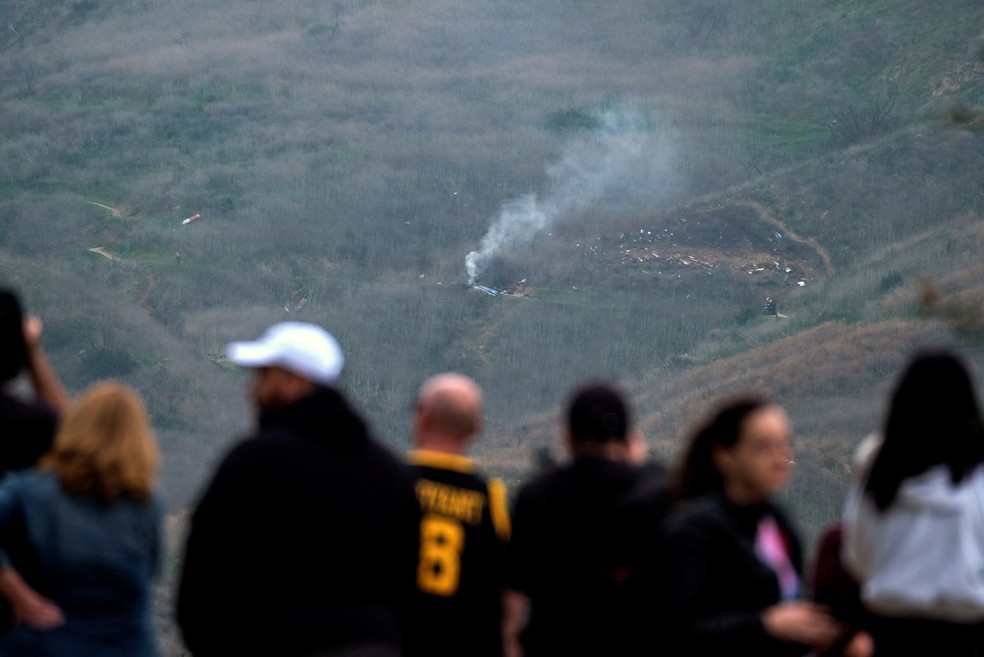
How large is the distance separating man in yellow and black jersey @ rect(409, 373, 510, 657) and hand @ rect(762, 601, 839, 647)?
1.04m

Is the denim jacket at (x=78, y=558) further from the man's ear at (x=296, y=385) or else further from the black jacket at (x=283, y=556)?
the man's ear at (x=296, y=385)

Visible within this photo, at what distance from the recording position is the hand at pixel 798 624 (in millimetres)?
3553

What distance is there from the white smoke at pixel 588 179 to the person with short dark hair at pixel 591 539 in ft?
169

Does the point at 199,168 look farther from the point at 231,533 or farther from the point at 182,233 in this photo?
the point at 231,533

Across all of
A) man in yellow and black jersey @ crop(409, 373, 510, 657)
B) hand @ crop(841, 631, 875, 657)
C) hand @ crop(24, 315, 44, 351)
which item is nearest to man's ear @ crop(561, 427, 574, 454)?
man in yellow and black jersey @ crop(409, 373, 510, 657)

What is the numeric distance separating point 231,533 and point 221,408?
39340 millimetres

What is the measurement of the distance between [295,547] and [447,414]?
0.90 metres

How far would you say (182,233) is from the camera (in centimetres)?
5616

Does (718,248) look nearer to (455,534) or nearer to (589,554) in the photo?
(589,554)

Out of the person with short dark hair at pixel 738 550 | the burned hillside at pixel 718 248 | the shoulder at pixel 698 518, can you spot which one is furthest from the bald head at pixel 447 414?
the burned hillside at pixel 718 248

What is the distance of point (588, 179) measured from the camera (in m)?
62.7

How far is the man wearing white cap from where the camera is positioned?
11.6 ft

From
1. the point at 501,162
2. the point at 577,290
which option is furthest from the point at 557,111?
the point at 577,290

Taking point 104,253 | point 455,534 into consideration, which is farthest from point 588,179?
point 455,534
